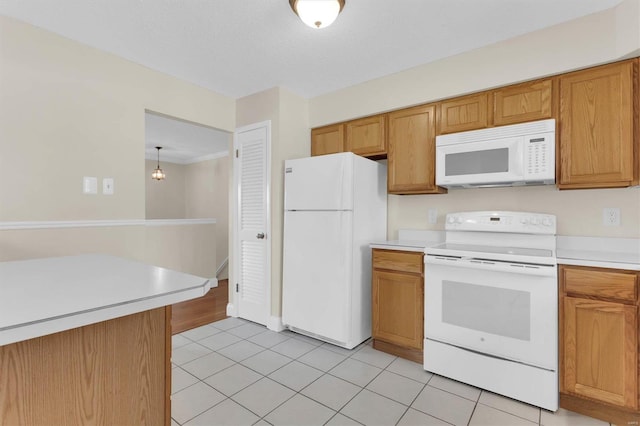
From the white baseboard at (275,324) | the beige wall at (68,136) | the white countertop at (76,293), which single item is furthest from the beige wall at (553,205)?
the beige wall at (68,136)

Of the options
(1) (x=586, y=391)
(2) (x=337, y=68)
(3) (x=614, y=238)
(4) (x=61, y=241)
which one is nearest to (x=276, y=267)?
(4) (x=61, y=241)

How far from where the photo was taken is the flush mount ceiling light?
1729 millimetres

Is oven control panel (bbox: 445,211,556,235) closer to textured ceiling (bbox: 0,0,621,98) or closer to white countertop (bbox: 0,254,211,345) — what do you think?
textured ceiling (bbox: 0,0,621,98)

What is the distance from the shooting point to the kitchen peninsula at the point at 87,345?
0.78 m

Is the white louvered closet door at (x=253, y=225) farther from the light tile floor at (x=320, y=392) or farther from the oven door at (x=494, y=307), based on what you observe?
the oven door at (x=494, y=307)

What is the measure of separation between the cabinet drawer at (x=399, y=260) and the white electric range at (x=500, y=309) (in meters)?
0.12

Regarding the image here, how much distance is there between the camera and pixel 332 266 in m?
2.62

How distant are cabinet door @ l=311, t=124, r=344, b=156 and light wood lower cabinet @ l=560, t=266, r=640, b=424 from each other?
6.87 feet

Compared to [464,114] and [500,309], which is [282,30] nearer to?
[464,114]

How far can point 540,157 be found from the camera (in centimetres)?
208

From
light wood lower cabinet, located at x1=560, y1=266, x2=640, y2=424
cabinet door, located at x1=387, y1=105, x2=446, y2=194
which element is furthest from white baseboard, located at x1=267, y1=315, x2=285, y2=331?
light wood lower cabinet, located at x1=560, y1=266, x2=640, y2=424

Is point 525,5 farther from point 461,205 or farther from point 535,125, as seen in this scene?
point 461,205

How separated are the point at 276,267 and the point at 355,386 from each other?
136cm

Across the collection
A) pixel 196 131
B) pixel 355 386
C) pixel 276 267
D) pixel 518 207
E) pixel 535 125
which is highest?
pixel 196 131
